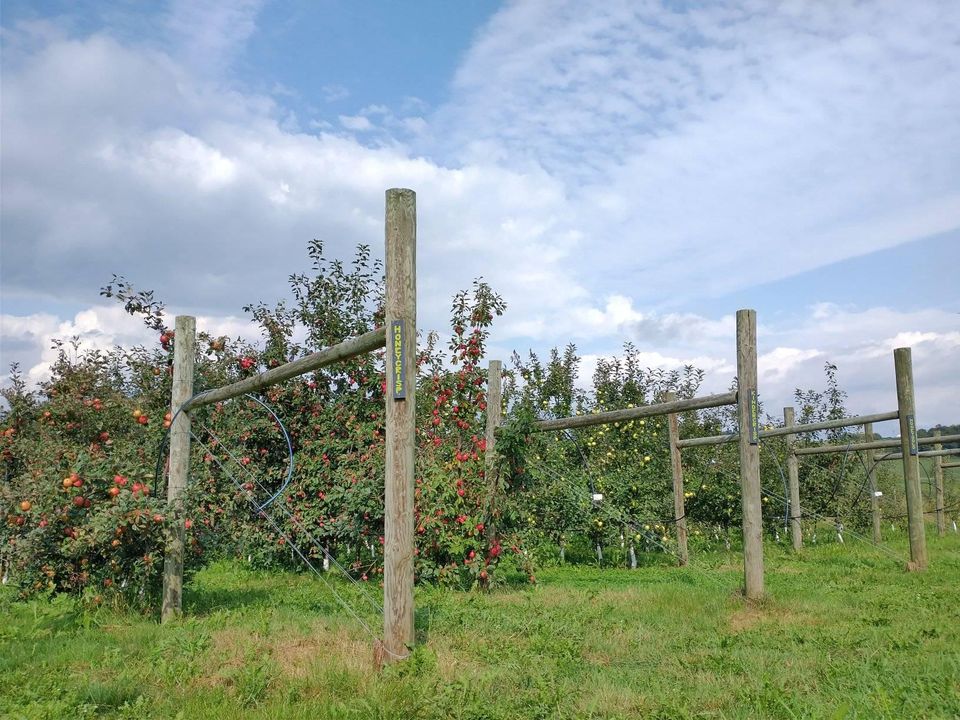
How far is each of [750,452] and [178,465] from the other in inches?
207

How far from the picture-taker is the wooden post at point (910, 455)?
30.9ft

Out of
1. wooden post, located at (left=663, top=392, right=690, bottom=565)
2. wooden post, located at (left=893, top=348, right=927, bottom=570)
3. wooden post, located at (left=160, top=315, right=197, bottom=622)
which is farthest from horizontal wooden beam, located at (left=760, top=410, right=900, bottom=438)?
wooden post, located at (left=160, top=315, right=197, bottom=622)

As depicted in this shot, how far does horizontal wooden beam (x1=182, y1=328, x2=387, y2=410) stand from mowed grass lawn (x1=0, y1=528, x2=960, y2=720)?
6.07ft

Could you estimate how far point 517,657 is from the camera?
5.29 m

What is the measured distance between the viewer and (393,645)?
4957mm

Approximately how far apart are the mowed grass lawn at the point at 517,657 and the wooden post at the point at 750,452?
0.30 meters

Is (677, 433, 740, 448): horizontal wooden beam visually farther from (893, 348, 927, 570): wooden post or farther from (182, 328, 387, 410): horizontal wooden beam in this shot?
(182, 328, 387, 410): horizontal wooden beam

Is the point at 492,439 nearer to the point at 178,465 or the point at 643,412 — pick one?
the point at 643,412

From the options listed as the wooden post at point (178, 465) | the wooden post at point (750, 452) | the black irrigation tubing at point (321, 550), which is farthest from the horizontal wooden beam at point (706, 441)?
the wooden post at point (178, 465)

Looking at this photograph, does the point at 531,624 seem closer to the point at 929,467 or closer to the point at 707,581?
the point at 707,581

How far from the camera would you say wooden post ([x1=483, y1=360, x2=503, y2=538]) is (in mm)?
8617

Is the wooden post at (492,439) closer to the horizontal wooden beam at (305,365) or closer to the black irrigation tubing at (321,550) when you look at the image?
the black irrigation tubing at (321,550)

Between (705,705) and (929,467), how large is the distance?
1451 centimetres

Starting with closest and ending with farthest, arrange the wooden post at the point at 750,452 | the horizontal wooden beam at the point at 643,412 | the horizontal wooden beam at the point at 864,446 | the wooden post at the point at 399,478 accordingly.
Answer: the wooden post at the point at 399,478
the wooden post at the point at 750,452
the horizontal wooden beam at the point at 643,412
the horizontal wooden beam at the point at 864,446
